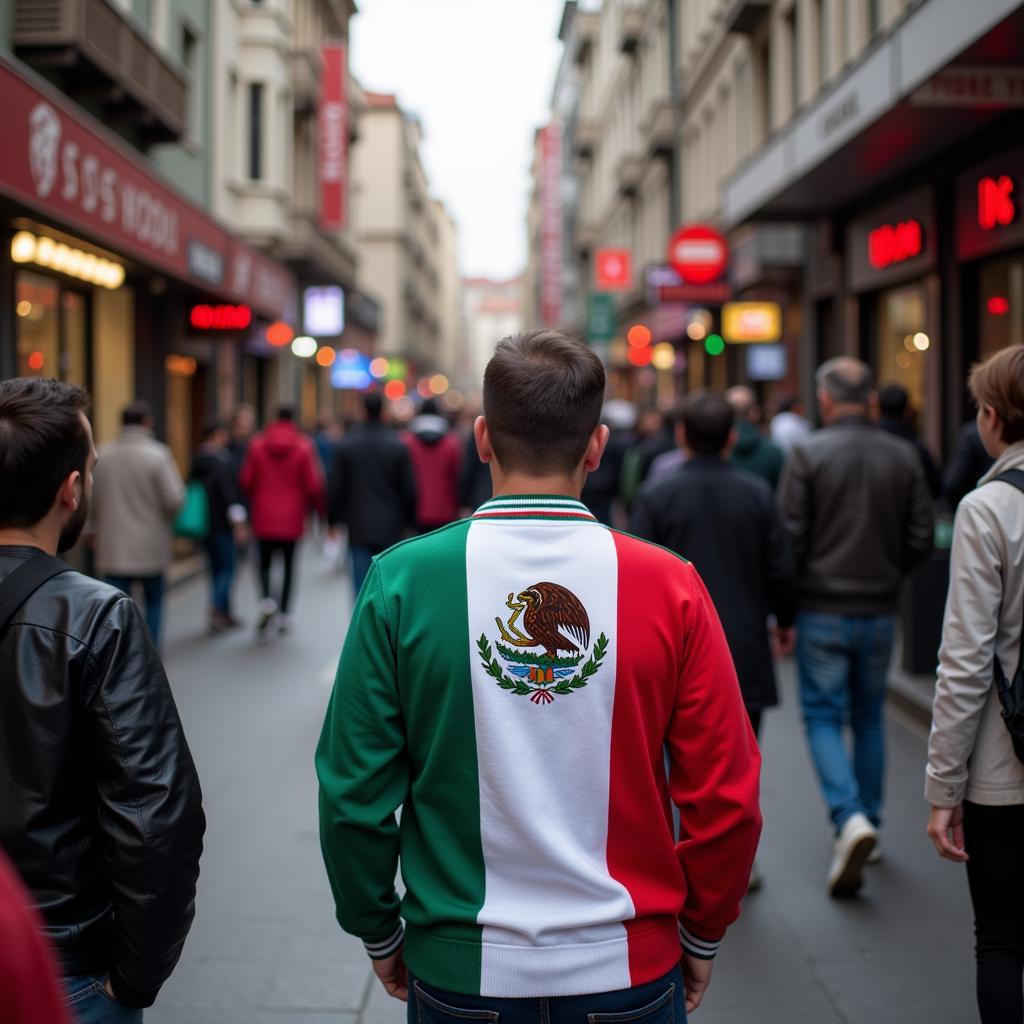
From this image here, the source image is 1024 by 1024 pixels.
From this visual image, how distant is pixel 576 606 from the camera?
2.28 meters

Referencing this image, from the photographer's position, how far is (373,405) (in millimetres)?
10719

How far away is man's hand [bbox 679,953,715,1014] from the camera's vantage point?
243 cm

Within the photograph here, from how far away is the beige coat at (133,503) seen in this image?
9547 mm

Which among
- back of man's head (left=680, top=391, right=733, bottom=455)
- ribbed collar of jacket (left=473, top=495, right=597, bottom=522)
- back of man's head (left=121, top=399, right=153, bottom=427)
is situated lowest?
ribbed collar of jacket (left=473, top=495, right=597, bottom=522)

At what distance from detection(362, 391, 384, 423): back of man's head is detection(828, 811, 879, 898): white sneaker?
6167 mm

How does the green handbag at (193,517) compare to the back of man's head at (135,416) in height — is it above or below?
below

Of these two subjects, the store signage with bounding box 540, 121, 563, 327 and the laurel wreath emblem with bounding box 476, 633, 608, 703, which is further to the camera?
the store signage with bounding box 540, 121, 563, 327

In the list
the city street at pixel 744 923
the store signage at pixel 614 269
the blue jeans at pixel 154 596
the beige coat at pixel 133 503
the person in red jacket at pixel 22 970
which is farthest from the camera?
the store signage at pixel 614 269

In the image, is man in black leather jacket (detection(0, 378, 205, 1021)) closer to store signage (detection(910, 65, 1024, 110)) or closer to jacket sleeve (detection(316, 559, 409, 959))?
jacket sleeve (detection(316, 559, 409, 959))

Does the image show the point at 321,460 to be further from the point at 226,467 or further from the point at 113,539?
the point at 113,539

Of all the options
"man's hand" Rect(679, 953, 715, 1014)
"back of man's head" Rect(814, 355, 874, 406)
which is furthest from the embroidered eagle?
"back of man's head" Rect(814, 355, 874, 406)

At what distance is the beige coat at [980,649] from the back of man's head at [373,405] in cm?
757

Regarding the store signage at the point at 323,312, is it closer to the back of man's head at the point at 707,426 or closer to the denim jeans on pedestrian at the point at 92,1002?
the back of man's head at the point at 707,426

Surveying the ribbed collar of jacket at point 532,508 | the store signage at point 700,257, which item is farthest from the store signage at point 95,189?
the store signage at point 700,257
